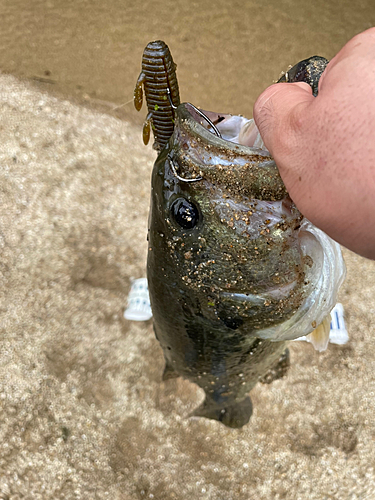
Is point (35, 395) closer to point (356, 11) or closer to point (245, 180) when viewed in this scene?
point (245, 180)

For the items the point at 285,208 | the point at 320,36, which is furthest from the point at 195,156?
the point at 320,36

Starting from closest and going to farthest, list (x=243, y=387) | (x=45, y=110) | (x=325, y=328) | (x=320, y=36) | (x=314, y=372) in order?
1. (x=325, y=328)
2. (x=243, y=387)
3. (x=314, y=372)
4. (x=45, y=110)
5. (x=320, y=36)

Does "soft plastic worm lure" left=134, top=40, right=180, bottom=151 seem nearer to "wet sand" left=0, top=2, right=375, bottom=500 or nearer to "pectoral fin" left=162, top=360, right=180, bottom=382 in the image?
"pectoral fin" left=162, top=360, right=180, bottom=382

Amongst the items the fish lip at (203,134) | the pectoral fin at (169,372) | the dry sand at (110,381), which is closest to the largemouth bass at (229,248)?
the fish lip at (203,134)

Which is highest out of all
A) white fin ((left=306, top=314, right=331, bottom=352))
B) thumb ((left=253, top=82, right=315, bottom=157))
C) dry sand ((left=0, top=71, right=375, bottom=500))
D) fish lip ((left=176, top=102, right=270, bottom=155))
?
thumb ((left=253, top=82, right=315, bottom=157))

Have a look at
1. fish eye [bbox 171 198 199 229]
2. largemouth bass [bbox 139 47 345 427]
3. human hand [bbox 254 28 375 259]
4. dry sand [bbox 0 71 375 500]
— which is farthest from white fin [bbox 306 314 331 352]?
dry sand [bbox 0 71 375 500]

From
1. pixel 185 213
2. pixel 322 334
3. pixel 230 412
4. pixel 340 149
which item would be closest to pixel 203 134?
pixel 185 213
